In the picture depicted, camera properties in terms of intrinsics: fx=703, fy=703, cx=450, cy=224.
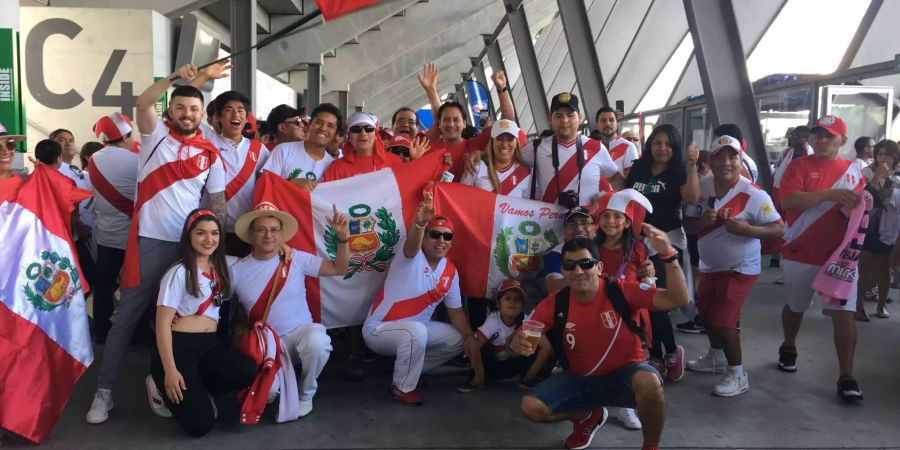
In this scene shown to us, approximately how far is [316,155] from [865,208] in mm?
3712

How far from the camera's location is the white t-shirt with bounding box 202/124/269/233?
4.67 meters

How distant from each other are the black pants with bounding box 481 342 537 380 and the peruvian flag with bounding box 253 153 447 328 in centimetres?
88

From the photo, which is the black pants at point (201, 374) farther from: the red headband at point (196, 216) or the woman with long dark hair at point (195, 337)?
the red headband at point (196, 216)

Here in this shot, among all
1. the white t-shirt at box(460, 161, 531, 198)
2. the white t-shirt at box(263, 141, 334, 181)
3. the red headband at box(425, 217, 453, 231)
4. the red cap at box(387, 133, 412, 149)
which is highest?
the red cap at box(387, 133, 412, 149)

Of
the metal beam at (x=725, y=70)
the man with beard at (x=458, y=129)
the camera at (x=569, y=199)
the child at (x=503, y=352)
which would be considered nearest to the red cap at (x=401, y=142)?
the man with beard at (x=458, y=129)

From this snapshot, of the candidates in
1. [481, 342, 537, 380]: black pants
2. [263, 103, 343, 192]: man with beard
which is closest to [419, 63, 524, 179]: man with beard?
[263, 103, 343, 192]: man with beard

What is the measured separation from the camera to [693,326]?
6.36 metres

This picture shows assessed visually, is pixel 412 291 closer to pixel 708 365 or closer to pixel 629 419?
pixel 629 419

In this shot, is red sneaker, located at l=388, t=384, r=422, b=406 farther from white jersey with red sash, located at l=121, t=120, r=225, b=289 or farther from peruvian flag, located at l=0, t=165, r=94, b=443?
peruvian flag, located at l=0, t=165, r=94, b=443

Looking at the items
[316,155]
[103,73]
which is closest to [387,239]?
[316,155]

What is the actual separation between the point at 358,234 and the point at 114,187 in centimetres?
179

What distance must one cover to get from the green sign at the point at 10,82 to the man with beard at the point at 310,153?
249 cm

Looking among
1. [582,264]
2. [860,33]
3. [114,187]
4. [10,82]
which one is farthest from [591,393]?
[860,33]

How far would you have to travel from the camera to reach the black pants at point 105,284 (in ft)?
17.3
